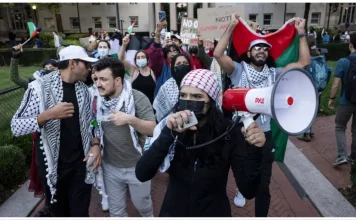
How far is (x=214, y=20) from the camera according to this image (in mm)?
6172

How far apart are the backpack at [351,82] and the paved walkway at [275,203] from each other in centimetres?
154

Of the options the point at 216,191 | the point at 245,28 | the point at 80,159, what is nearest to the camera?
the point at 216,191

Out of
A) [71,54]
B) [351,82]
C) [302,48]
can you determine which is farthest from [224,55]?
[351,82]

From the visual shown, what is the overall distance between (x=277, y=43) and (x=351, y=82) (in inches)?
58.7

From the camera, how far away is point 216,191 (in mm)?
2004

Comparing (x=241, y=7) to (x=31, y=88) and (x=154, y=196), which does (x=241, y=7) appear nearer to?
(x=154, y=196)

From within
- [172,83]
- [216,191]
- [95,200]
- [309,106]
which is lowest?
[95,200]

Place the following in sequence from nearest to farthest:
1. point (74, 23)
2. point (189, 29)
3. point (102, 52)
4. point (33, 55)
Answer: point (102, 52)
point (189, 29)
point (33, 55)
point (74, 23)

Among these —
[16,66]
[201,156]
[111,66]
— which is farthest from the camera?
[16,66]

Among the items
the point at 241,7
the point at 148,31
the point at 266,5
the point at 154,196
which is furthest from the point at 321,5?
the point at 154,196

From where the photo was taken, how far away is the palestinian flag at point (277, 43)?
11.7ft

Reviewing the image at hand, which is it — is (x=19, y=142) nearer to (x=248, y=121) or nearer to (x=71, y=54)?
(x=71, y=54)

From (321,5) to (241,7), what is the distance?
116 ft

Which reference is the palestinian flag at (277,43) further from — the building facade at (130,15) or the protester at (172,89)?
the building facade at (130,15)
